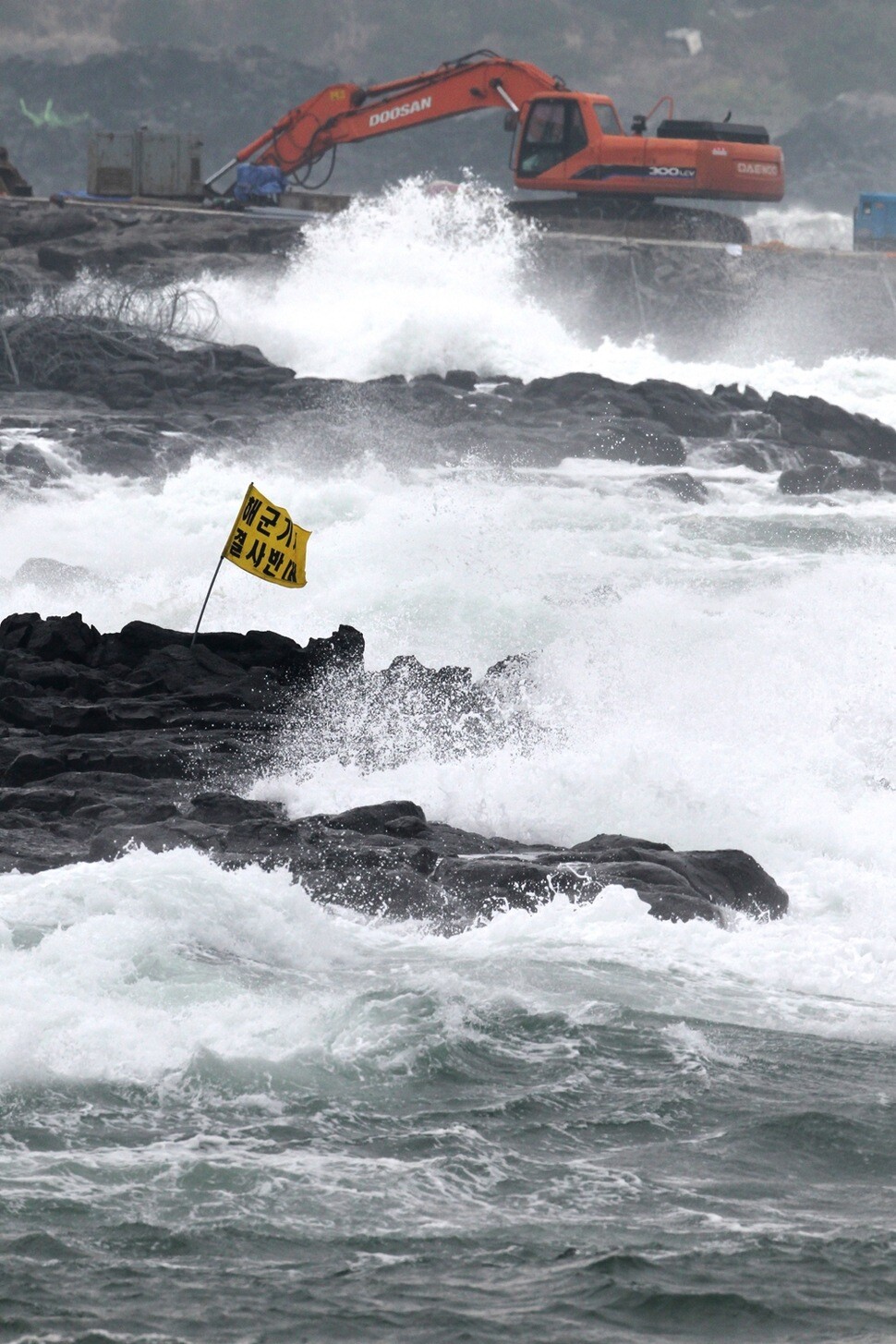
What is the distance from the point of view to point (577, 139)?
38.0m

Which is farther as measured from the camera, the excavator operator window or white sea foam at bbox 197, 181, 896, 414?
the excavator operator window

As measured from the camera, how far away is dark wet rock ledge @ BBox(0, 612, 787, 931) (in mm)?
9156

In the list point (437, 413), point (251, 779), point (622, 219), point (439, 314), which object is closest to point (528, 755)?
point (251, 779)

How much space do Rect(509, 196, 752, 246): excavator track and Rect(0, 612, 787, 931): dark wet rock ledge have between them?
27.5 m

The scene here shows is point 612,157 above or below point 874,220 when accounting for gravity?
below

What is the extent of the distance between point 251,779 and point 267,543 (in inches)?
75.6

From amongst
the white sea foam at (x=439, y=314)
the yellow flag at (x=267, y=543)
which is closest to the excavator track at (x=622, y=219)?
the white sea foam at (x=439, y=314)

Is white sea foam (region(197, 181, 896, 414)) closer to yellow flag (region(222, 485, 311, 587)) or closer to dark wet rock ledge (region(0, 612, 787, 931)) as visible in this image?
dark wet rock ledge (region(0, 612, 787, 931))

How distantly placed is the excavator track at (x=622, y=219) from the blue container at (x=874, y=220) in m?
5.80

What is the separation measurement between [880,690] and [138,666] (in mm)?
5286

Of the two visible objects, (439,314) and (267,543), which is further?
(439,314)

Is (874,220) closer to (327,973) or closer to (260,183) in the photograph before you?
(260,183)

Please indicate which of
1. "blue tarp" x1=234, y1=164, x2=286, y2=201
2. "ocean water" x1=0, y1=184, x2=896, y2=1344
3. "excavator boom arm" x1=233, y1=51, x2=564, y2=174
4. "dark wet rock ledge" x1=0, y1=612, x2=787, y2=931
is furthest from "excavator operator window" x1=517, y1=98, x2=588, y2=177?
"dark wet rock ledge" x1=0, y1=612, x2=787, y2=931

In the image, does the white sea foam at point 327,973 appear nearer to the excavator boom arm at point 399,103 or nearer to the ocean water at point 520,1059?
the ocean water at point 520,1059
